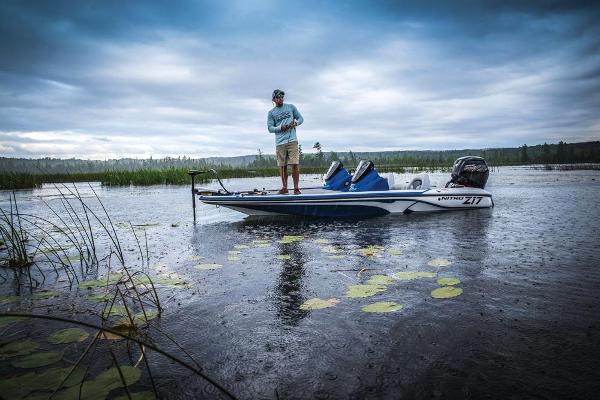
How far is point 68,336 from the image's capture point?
104 inches

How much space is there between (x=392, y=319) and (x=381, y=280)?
965 millimetres

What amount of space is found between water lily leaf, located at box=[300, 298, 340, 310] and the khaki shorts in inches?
216

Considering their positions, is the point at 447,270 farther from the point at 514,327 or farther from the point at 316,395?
the point at 316,395

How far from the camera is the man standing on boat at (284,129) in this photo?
8242 mm

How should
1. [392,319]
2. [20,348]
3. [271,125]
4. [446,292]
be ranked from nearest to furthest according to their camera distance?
[20,348] < [392,319] < [446,292] < [271,125]

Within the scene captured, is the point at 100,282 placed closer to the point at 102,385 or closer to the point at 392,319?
the point at 102,385

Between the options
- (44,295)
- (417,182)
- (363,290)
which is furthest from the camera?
(417,182)

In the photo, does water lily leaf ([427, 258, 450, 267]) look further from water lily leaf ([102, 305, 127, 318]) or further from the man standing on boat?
the man standing on boat

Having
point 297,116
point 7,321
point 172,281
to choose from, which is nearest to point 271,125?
point 297,116

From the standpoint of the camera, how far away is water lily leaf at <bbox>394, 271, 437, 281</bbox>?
377cm

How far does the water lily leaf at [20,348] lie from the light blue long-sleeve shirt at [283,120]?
650 centimetres

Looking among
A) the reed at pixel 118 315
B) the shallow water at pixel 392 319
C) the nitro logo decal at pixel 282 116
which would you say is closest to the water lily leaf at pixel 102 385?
the reed at pixel 118 315

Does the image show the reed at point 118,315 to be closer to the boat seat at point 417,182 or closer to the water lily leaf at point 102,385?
the water lily leaf at point 102,385

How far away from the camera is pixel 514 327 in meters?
2.57
